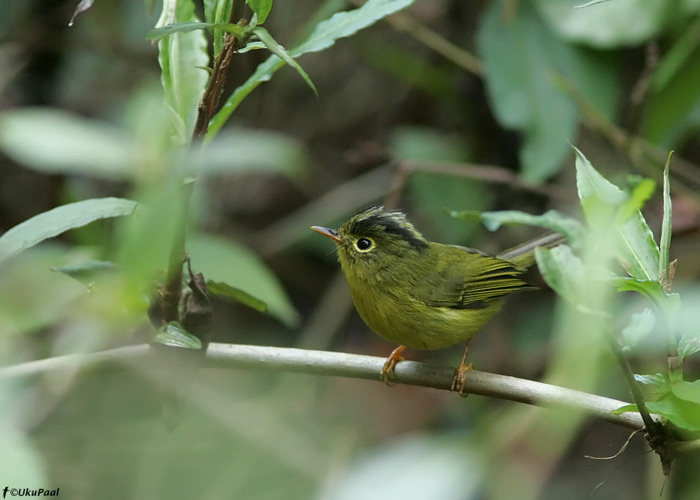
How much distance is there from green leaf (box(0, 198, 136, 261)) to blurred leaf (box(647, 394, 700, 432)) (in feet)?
4.19

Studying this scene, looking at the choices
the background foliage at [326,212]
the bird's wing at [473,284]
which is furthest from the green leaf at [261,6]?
the bird's wing at [473,284]

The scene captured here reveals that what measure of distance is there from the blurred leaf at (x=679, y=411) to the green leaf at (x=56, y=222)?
1.28 m

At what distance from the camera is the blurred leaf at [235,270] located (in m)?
2.86

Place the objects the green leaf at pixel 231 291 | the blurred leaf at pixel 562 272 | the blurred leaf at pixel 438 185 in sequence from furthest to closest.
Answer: the blurred leaf at pixel 438 185
the green leaf at pixel 231 291
the blurred leaf at pixel 562 272

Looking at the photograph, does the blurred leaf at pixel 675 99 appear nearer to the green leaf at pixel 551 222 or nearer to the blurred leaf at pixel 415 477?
the green leaf at pixel 551 222

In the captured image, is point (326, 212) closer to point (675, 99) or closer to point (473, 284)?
point (473, 284)

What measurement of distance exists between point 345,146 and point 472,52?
122cm

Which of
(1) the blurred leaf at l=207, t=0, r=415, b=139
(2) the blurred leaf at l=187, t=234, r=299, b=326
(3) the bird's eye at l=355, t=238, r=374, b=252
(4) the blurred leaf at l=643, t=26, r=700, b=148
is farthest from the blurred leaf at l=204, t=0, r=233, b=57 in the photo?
(4) the blurred leaf at l=643, t=26, r=700, b=148

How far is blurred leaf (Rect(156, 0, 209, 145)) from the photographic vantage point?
196 cm

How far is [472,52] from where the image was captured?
178 inches

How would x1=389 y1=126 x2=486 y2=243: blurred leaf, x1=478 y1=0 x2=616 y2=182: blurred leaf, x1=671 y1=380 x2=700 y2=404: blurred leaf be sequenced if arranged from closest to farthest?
x1=671 y1=380 x2=700 y2=404: blurred leaf < x1=478 y1=0 x2=616 y2=182: blurred leaf < x1=389 y1=126 x2=486 y2=243: blurred leaf

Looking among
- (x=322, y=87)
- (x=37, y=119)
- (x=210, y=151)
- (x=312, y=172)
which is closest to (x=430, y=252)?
(x=210, y=151)

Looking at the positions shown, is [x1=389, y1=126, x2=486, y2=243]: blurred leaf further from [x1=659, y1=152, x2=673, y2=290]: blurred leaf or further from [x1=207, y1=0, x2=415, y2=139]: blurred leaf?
[x1=659, y1=152, x2=673, y2=290]: blurred leaf

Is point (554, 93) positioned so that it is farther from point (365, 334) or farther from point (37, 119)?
point (37, 119)
